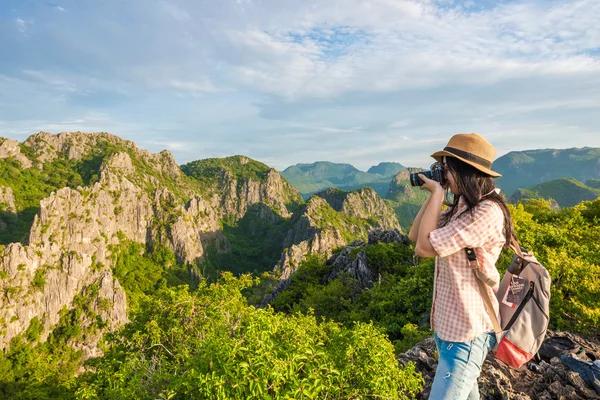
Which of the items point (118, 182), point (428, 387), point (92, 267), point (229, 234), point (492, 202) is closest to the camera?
point (492, 202)

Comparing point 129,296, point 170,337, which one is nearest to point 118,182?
point 129,296

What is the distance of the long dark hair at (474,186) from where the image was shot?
3.13 metres

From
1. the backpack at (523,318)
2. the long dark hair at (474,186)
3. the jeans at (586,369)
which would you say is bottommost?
the jeans at (586,369)

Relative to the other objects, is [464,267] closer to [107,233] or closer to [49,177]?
[107,233]

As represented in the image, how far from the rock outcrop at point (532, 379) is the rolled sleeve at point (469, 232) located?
5204mm

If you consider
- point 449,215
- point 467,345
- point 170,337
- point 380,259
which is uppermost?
point 449,215

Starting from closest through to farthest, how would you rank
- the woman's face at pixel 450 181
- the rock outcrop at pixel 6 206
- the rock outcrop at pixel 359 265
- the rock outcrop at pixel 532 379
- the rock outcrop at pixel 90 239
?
the woman's face at pixel 450 181 → the rock outcrop at pixel 532 379 → the rock outcrop at pixel 359 265 → the rock outcrop at pixel 90 239 → the rock outcrop at pixel 6 206

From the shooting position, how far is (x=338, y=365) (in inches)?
206

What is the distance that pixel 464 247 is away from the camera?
305 centimetres

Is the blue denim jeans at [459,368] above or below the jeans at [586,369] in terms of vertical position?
above

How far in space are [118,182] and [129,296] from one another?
4825 cm

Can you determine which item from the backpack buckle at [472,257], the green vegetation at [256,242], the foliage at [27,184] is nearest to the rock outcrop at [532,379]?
the backpack buckle at [472,257]

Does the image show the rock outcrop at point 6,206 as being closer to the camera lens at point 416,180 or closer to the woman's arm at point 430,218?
the camera lens at point 416,180

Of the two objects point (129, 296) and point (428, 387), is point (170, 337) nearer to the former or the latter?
point (428, 387)
